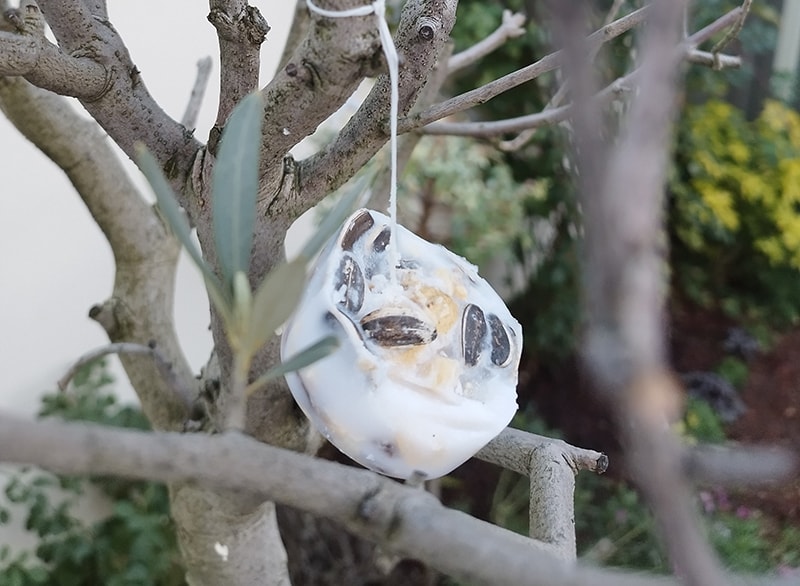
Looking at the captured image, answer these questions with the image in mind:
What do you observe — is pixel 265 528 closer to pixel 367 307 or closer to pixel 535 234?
pixel 367 307

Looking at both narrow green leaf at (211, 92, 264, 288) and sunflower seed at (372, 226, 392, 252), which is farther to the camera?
sunflower seed at (372, 226, 392, 252)

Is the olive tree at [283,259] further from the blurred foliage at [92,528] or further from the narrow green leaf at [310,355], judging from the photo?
the blurred foliage at [92,528]

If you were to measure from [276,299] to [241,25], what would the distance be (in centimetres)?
23

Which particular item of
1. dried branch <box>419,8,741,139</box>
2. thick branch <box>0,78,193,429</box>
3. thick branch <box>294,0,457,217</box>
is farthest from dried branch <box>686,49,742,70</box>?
thick branch <box>0,78,193,429</box>

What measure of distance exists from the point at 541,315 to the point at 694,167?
568mm

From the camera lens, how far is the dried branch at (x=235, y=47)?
453 millimetres

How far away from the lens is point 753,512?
61.6 inches

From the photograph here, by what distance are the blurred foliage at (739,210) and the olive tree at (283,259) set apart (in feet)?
3.95

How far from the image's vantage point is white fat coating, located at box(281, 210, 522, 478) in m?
0.44

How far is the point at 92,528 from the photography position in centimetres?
128

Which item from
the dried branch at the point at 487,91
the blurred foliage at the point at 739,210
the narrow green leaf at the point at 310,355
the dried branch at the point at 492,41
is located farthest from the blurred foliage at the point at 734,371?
the narrow green leaf at the point at 310,355

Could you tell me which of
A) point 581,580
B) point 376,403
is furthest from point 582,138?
point 376,403

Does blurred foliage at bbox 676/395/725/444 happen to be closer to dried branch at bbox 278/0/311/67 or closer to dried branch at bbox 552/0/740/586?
dried branch at bbox 278/0/311/67

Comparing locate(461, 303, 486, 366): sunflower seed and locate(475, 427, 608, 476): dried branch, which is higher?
locate(461, 303, 486, 366): sunflower seed
